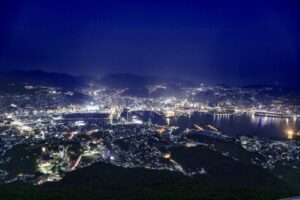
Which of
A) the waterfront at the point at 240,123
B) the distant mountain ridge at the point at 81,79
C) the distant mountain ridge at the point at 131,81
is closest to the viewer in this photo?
the waterfront at the point at 240,123

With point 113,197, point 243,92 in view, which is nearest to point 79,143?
point 113,197

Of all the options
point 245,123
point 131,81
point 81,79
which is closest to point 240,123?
point 245,123

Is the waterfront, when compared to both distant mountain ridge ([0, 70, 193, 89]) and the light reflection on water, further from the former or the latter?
distant mountain ridge ([0, 70, 193, 89])

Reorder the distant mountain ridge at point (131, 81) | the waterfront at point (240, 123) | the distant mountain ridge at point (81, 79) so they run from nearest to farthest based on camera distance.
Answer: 1. the waterfront at point (240, 123)
2. the distant mountain ridge at point (81, 79)
3. the distant mountain ridge at point (131, 81)

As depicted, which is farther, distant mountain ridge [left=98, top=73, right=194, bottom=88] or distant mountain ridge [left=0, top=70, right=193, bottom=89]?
distant mountain ridge [left=98, top=73, right=194, bottom=88]

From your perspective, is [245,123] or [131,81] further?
[131,81]

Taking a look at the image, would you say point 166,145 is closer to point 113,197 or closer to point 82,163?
point 82,163

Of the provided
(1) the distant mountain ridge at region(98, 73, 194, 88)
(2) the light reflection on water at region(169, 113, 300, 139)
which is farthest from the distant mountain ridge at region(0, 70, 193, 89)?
(2) the light reflection on water at region(169, 113, 300, 139)

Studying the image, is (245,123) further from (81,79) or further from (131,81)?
(81,79)

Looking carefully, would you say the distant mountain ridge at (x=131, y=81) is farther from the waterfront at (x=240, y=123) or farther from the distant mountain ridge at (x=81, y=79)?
the waterfront at (x=240, y=123)

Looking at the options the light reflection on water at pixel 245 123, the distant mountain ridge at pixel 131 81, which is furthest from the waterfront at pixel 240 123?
the distant mountain ridge at pixel 131 81

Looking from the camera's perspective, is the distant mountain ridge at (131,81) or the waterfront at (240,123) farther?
the distant mountain ridge at (131,81)

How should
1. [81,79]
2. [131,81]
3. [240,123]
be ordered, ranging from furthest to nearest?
[81,79], [131,81], [240,123]
